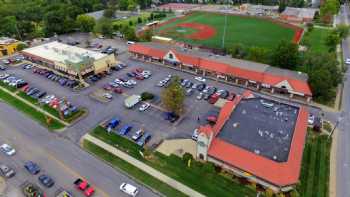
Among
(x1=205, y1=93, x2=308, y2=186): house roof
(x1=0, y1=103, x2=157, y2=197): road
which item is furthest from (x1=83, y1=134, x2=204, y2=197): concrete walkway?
(x1=205, y1=93, x2=308, y2=186): house roof

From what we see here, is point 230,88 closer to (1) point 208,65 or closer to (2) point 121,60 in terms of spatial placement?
(1) point 208,65

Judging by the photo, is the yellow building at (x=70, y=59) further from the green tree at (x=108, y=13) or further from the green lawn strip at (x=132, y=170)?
the green tree at (x=108, y=13)

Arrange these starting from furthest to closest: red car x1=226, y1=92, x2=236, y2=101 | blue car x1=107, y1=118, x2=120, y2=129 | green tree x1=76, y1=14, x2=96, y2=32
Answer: green tree x1=76, y1=14, x2=96, y2=32 → red car x1=226, y1=92, x2=236, y2=101 → blue car x1=107, y1=118, x2=120, y2=129

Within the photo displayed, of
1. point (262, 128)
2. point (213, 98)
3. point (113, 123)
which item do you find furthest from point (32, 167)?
point (262, 128)

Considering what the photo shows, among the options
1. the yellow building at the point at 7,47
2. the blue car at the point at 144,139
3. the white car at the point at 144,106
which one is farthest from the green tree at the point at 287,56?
the yellow building at the point at 7,47

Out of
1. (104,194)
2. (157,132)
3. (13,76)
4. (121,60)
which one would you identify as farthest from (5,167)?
(121,60)

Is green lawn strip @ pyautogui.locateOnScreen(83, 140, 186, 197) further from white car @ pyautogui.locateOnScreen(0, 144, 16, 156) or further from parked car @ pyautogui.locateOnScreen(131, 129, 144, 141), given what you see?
white car @ pyautogui.locateOnScreen(0, 144, 16, 156)
